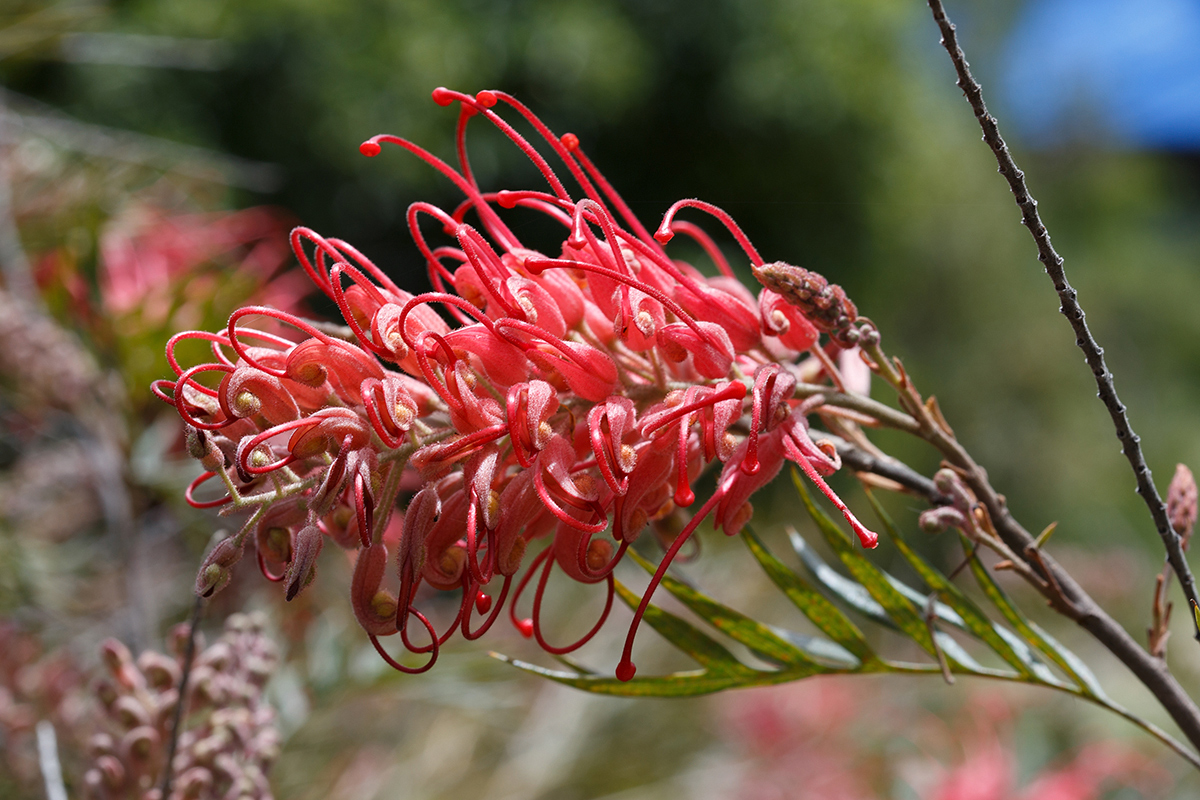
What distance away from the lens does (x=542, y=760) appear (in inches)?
50.9

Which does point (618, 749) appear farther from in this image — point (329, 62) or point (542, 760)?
point (329, 62)

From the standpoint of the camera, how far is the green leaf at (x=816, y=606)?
0.41 metres

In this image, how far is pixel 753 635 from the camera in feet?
1.32

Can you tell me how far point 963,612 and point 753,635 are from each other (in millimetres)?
93

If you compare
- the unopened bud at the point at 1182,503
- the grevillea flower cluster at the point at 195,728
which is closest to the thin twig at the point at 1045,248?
the unopened bud at the point at 1182,503

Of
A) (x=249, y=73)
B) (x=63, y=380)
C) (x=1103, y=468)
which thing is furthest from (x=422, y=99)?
(x=1103, y=468)

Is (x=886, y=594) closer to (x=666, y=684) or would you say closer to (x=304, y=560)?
(x=666, y=684)

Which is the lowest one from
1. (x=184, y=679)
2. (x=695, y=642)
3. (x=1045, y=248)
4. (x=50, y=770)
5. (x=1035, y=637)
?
(x=50, y=770)

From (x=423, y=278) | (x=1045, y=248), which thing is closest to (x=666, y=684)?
(x=1045, y=248)

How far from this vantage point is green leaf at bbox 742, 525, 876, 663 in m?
0.41

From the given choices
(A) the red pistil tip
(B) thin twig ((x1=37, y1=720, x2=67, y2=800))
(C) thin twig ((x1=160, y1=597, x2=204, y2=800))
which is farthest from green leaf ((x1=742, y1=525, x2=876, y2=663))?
(B) thin twig ((x1=37, y1=720, x2=67, y2=800))

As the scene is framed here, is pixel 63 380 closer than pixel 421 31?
Yes

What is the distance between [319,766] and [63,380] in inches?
17.8

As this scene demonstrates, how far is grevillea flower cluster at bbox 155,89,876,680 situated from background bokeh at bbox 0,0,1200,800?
1.09 ft
